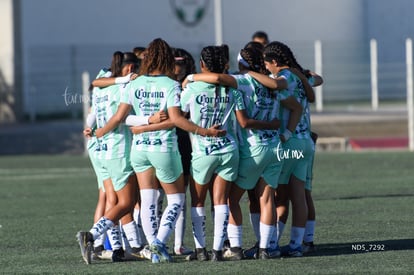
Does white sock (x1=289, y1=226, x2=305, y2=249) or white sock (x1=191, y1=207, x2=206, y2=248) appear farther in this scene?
white sock (x1=289, y1=226, x2=305, y2=249)

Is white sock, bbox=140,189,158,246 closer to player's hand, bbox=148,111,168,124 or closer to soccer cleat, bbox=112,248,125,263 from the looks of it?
soccer cleat, bbox=112,248,125,263

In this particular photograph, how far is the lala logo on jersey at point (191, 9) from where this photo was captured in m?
40.2

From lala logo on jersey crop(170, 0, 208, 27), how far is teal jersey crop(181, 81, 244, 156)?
29.9 m

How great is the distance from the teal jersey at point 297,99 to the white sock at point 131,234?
171 centimetres

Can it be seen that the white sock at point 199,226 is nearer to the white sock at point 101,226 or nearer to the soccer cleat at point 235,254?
the soccer cleat at point 235,254

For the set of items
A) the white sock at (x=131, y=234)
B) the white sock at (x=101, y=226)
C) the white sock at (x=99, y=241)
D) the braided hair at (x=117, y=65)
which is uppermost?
the braided hair at (x=117, y=65)

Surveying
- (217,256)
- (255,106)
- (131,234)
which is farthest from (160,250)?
(255,106)

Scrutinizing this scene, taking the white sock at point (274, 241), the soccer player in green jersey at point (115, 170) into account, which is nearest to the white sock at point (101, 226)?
the soccer player in green jersey at point (115, 170)

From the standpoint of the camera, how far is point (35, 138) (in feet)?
104

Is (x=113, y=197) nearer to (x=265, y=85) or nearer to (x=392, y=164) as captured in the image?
(x=265, y=85)

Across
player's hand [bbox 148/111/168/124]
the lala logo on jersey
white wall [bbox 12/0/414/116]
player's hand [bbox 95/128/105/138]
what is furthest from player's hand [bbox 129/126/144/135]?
the lala logo on jersey

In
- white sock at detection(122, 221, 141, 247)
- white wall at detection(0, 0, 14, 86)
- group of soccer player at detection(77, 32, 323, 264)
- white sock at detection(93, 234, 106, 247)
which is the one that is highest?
white wall at detection(0, 0, 14, 86)

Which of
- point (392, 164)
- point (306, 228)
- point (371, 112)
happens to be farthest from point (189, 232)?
point (371, 112)

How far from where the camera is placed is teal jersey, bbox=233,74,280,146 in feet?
35.1
